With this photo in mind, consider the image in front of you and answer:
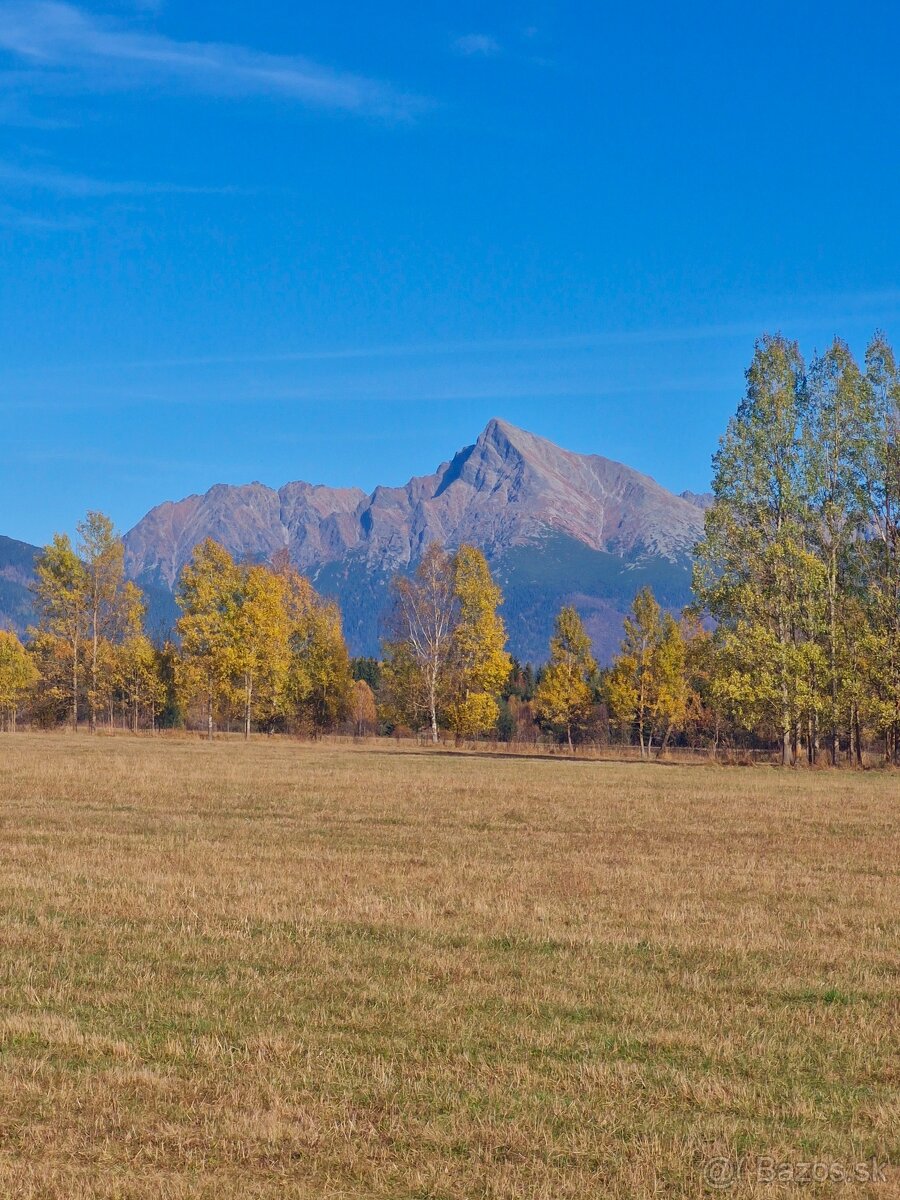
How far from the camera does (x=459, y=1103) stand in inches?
314

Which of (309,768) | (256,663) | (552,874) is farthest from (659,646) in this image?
(552,874)

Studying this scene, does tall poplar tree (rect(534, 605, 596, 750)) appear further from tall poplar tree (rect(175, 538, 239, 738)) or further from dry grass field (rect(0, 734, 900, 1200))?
dry grass field (rect(0, 734, 900, 1200))

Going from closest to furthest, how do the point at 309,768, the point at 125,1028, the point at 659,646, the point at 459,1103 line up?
the point at 459,1103 → the point at 125,1028 → the point at 309,768 → the point at 659,646

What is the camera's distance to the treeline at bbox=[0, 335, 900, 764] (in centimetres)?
5275

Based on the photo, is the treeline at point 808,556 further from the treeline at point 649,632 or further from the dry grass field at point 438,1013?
the dry grass field at point 438,1013

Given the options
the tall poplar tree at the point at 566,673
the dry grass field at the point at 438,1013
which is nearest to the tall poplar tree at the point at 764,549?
the dry grass field at the point at 438,1013

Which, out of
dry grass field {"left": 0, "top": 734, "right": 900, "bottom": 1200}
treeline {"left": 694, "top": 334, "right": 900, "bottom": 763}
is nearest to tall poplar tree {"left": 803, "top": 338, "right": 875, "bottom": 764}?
treeline {"left": 694, "top": 334, "right": 900, "bottom": 763}

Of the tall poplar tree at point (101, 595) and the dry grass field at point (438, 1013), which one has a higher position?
the tall poplar tree at point (101, 595)

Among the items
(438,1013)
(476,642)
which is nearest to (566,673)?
(476,642)

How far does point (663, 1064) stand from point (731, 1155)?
1.75 m

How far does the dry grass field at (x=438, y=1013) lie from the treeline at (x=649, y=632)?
1244 inches

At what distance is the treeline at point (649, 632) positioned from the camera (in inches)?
2077

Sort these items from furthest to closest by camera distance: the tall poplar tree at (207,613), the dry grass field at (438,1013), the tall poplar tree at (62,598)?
the tall poplar tree at (62,598) → the tall poplar tree at (207,613) → the dry grass field at (438,1013)

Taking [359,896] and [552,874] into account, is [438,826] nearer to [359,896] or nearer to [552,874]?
[552,874]
